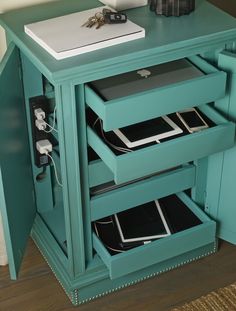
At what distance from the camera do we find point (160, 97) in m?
A: 1.61

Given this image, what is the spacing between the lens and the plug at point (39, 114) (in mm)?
1863

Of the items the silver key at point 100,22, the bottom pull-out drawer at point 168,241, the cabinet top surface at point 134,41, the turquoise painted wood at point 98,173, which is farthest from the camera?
the bottom pull-out drawer at point 168,241

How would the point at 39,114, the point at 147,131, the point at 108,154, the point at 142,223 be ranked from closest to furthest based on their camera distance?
the point at 108,154 < the point at 147,131 < the point at 39,114 < the point at 142,223

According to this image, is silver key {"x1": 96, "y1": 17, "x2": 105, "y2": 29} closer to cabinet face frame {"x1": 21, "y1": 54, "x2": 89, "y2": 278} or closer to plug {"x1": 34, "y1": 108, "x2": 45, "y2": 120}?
cabinet face frame {"x1": 21, "y1": 54, "x2": 89, "y2": 278}

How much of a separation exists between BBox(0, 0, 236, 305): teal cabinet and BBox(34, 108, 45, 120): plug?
0.03 metres

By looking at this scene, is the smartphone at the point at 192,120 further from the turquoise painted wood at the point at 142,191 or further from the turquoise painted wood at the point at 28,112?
the turquoise painted wood at the point at 28,112

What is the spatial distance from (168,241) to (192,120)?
15.2 inches

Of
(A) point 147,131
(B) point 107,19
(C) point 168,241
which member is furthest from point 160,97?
(C) point 168,241

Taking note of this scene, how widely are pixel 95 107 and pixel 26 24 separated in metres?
0.33

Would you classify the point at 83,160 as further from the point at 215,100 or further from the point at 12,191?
the point at 215,100

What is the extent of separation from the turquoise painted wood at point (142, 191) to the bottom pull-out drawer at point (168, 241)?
0.30ft

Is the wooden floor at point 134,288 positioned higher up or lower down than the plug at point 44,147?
lower down

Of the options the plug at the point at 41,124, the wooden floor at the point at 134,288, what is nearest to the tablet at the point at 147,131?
the plug at the point at 41,124

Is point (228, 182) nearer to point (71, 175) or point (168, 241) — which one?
point (168, 241)
